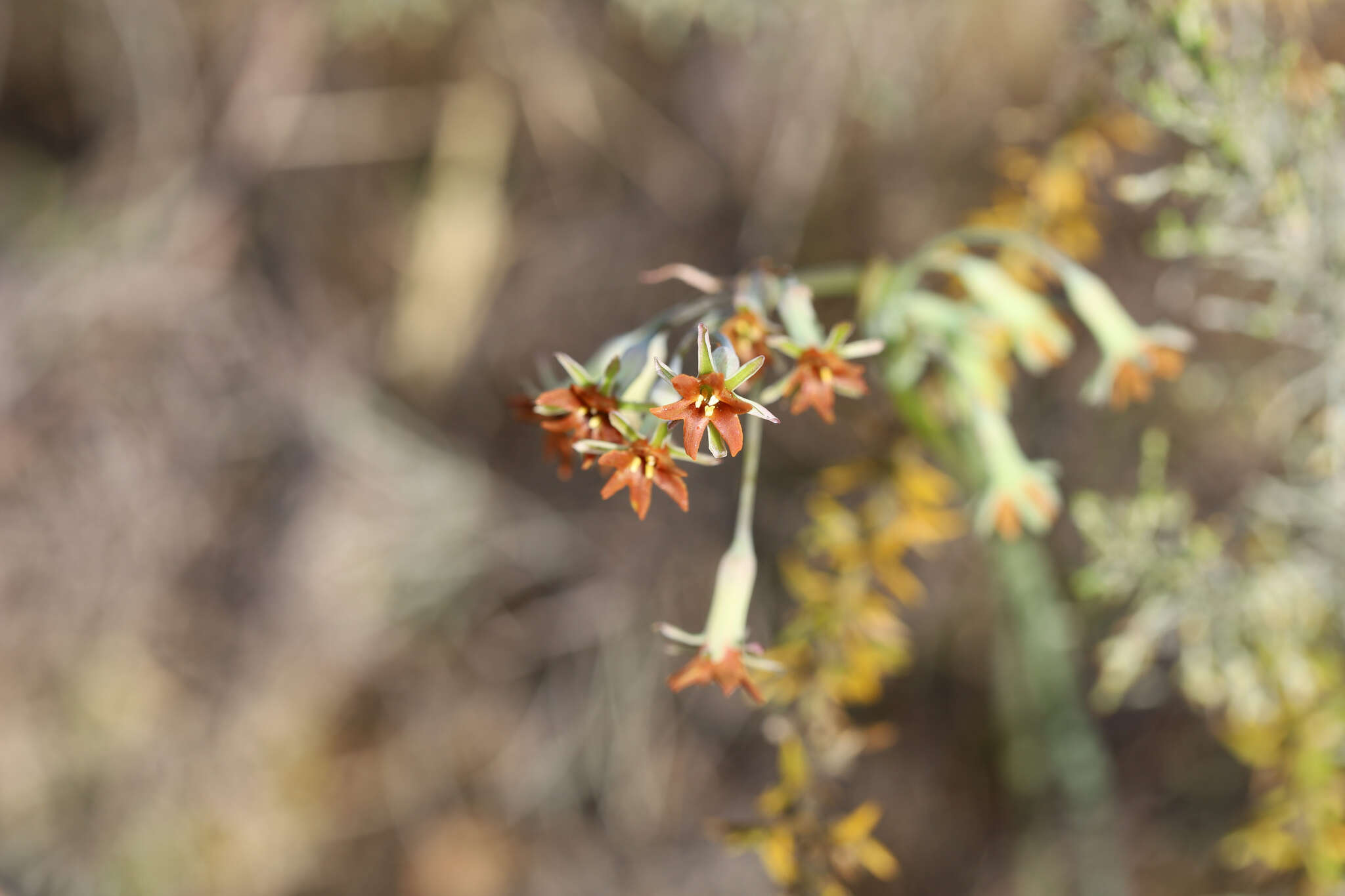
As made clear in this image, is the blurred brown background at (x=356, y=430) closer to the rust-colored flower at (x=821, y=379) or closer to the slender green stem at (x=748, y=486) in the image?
the slender green stem at (x=748, y=486)

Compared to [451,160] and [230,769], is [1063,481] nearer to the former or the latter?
[451,160]

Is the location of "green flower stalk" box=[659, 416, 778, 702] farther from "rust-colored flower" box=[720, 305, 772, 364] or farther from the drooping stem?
"rust-colored flower" box=[720, 305, 772, 364]

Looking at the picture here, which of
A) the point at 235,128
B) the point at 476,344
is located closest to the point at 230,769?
the point at 476,344

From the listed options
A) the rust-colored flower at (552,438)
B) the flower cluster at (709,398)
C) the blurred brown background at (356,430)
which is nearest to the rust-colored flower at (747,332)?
the flower cluster at (709,398)

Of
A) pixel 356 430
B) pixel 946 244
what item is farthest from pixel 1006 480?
pixel 356 430

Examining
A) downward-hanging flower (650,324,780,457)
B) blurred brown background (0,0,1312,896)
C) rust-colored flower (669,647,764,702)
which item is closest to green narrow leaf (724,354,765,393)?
downward-hanging flower (650,324,780,457)

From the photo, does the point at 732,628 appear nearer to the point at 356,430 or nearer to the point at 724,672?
the point at 724,672

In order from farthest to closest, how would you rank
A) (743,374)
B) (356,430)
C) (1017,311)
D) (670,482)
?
(356,430) → (1017,311) → (670,482) → (743,374)
